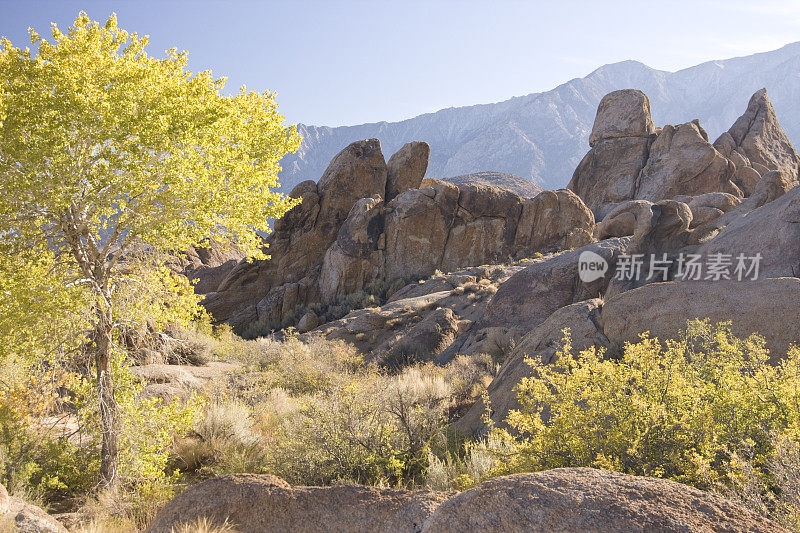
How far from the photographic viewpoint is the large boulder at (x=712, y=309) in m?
6.46

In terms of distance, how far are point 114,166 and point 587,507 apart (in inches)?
239

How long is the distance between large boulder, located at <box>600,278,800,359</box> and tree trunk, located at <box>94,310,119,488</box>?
302 inches

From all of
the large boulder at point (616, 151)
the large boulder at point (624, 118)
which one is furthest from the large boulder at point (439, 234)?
the large boulder at point (624, 118)

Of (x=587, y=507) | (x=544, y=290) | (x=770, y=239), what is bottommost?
(x=544, y=290)

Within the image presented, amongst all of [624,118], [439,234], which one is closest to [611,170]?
[624,118]

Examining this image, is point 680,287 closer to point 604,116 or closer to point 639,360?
point 639,360

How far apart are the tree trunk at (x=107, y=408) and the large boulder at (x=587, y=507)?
5.35 meters

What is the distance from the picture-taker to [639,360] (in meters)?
4.41

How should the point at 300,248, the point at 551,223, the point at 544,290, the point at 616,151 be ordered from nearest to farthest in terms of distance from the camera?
the point at 544,290 < the point at 551,223 < the point at 300,248 < the point at 616,151

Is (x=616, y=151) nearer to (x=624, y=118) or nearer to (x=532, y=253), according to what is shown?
(x=624, y=118)

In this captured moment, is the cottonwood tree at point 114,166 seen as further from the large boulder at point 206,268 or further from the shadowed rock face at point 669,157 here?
the shadowed rock face at point 669,157

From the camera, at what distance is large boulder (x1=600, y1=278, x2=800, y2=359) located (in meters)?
6.46

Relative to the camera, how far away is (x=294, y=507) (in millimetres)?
3748

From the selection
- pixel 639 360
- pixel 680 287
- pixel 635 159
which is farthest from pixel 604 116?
pixel 639 360
